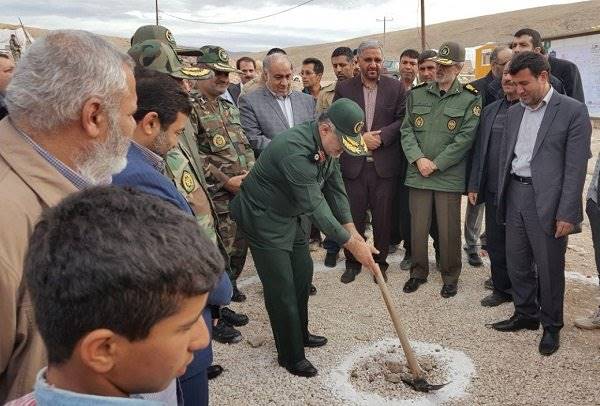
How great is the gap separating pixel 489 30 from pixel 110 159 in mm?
85055

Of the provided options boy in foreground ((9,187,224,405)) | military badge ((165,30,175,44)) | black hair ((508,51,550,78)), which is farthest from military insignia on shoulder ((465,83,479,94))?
boy in foreground ((9,187,224,405))

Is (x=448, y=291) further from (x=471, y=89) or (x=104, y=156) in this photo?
(x=104, y=156)

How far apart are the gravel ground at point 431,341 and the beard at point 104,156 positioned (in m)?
2.11

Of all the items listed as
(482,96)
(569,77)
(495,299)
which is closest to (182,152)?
(495,299)

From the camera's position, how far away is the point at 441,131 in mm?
4543

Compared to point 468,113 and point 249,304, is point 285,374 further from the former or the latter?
point 468,113

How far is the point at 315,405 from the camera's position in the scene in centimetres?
310

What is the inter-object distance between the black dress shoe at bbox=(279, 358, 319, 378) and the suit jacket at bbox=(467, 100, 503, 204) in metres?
2.08

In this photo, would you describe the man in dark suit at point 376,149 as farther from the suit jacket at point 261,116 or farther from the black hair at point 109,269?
the black hair at point 109,269

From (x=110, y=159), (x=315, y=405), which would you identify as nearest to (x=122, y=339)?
(x=110, y=159)

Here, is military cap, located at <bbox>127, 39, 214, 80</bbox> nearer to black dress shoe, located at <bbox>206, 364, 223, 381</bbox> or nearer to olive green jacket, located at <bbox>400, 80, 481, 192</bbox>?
black dress shoe, located at <bbox>206, 364, 223, 381</bbox>

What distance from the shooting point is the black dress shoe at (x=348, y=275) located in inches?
200

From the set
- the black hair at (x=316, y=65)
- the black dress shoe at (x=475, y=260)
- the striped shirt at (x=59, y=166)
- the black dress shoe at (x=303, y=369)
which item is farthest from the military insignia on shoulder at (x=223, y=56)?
the black dress shoe at (x=475, y=260)

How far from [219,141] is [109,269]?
3.34 m
